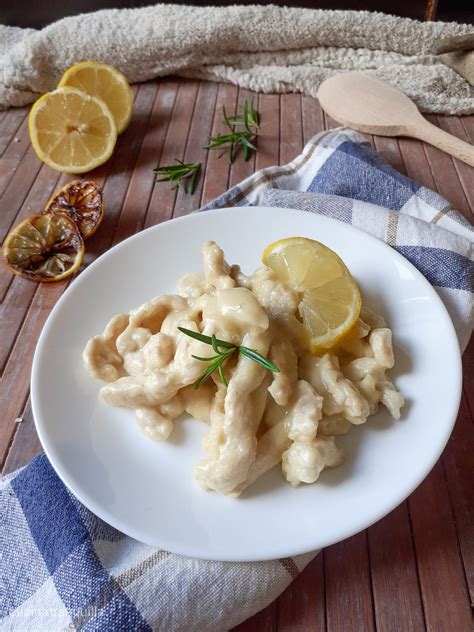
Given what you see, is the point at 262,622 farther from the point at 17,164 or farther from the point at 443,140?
the point at 17,164

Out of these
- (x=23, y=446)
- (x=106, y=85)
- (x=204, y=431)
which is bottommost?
(x=23, y=446)

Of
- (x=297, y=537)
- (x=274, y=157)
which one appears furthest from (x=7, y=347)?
(x=274, y=157)

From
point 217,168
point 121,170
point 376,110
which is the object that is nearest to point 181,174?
point 217,168

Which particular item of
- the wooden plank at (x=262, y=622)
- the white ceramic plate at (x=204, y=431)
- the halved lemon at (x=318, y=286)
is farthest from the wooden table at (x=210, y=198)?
the halved lemon at (x=318, y=286)

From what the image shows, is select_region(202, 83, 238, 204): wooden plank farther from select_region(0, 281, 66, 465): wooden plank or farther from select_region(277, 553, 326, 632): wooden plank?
select_region(277, 553, 326, 632): wooden plank

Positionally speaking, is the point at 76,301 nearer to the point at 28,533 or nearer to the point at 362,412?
the point at 28,533

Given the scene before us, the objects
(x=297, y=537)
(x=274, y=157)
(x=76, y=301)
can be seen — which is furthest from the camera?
(x=274, y=157)
